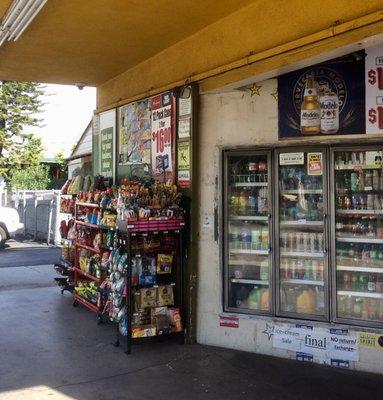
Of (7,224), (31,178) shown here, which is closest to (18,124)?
(31,178)

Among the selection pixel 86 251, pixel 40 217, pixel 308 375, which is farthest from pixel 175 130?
pixel 40 217

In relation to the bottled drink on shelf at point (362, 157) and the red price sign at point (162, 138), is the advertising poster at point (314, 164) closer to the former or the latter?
the bottled drink on shelf at point (362, 157)

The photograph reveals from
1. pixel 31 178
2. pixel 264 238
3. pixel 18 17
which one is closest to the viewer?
pixel 18 17

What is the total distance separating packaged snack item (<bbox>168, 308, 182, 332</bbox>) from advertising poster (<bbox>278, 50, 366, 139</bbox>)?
7.96 feet

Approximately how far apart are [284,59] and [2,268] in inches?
375

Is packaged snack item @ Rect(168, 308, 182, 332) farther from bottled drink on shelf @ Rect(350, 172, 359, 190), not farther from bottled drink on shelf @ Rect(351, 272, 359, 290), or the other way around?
bottled drink on shelf @ Rect(350, 172, 359, 190)

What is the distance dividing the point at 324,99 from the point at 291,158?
74cm

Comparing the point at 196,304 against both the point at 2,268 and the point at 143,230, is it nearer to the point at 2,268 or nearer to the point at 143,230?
the point at 143,230

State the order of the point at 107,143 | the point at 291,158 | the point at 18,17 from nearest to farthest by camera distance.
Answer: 1. the point at 18,17
2. the point at 291,158
3. the point at 107,143

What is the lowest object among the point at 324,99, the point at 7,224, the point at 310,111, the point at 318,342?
the point at 318,342

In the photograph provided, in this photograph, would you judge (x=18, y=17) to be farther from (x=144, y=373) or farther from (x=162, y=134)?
(x=144, y=373)

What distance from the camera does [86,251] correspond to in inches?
317

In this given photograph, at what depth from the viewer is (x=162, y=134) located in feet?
22.1

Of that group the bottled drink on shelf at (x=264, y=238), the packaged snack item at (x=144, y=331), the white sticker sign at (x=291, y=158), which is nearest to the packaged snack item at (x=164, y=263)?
the packaged snack item at (x=144, y=331)
